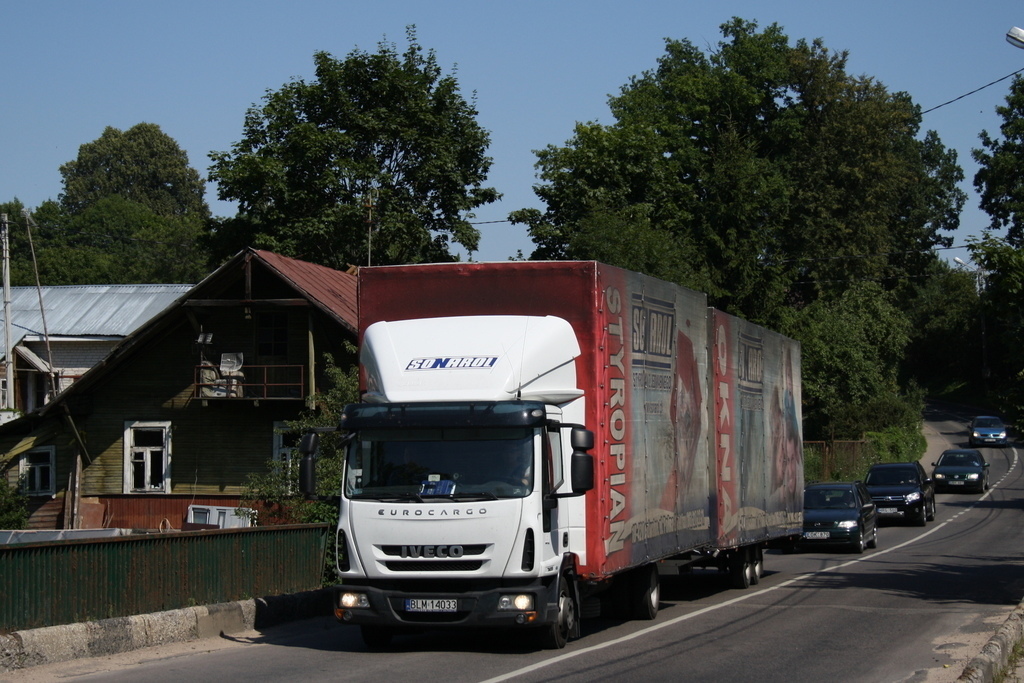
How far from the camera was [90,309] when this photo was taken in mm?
46781

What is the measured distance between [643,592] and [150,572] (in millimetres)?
5450

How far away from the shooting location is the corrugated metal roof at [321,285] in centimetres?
2927

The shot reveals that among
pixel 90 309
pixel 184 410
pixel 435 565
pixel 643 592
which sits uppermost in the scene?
pixel 90 309

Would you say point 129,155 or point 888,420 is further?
point 129,155

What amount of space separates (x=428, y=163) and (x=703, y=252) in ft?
39.0

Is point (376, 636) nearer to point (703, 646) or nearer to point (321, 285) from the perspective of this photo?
point (703, 646)

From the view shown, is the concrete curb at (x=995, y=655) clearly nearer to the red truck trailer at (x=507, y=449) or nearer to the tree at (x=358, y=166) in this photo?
the red truck trailer at (x=507, y=449)

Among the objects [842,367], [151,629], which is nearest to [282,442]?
[151,629]

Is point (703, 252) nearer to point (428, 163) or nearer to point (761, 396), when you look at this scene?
point (428, 163)

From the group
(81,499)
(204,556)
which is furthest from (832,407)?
(204,556)

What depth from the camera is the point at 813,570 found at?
837 inches

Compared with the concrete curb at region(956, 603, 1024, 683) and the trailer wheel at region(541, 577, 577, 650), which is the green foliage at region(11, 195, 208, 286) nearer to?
the trailer wheel at region(541, 577, 577, 650)

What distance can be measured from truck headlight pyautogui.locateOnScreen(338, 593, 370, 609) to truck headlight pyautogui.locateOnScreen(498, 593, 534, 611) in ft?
4.17

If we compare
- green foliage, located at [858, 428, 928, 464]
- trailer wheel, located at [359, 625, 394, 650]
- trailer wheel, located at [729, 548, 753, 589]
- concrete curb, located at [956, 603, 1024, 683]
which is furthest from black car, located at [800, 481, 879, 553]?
green foliage, located at [858, 428, 928, 464]
